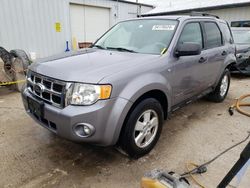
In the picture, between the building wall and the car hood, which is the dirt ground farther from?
the building wall

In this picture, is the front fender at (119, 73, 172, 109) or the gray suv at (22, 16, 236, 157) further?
the front fender at (119, 73, 172, 109)

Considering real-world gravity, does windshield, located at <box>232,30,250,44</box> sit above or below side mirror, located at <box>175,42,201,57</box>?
above

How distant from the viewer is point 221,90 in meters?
4.70

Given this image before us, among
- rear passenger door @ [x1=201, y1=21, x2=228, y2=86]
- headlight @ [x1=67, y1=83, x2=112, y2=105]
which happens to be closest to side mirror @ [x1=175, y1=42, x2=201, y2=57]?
rear passenger door @ [x1=201, y1=21, x2=228, y2=86]

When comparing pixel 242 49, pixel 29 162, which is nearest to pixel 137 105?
pixel 29 162

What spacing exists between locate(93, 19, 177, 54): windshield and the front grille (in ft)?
3.96

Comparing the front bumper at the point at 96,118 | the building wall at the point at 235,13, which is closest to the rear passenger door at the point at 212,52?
the front bumper at the point at 96,118

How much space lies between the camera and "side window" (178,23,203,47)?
3.14 metres

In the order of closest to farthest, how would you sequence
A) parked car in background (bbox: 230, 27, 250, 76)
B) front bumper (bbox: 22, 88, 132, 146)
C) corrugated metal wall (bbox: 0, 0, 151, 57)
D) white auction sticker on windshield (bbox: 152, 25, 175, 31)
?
front bumper (bbox: 22, 88, 132, 146), white auction sticker on windshield (bbox: 152, 25, 175, 31), parked car in background (bbox: 230, 27, 250, 76), corrugated metal wall (bbox: 0, 0, 151, 57)

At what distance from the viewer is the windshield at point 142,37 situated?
9.66ft

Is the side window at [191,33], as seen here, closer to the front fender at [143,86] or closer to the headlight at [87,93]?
the front fender at [143,86]

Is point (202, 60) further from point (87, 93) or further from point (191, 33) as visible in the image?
point (87, 93)

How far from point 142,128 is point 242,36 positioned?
737 centimetres

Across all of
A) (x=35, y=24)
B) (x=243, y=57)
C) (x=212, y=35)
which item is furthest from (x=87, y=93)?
(x=35, y=24)
